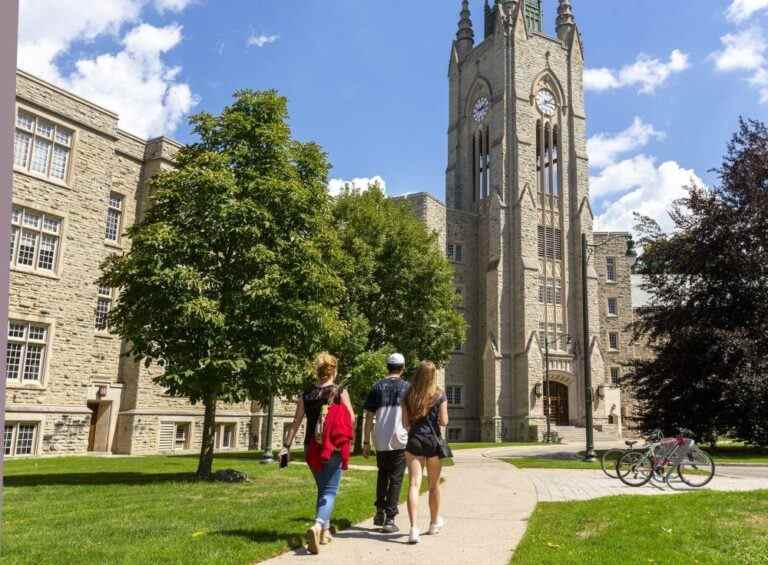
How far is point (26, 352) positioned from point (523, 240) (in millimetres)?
33654

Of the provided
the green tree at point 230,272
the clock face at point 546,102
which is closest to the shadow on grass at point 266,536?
the green tree at point 230,272

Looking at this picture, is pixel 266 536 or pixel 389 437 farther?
pixel 389 437

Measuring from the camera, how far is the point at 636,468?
12.9 m

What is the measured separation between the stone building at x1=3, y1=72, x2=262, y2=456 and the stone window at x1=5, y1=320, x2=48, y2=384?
4 centimetres

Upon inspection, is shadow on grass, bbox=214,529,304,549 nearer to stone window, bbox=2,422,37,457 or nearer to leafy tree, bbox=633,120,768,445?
stone window, bbox=2,422,37,457

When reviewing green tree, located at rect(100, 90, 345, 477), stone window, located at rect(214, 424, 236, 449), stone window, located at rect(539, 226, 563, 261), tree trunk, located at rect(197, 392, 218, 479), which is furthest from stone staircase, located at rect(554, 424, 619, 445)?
tree trunk, located at rect(197, 392, 218, 479)

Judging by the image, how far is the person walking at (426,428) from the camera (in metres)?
7.05

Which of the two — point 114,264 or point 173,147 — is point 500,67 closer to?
point 173,147

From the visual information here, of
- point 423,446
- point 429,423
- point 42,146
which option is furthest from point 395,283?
point 423,446

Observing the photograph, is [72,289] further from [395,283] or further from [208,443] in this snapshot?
[208,443]

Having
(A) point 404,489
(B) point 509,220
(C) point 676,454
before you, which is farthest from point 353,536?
(B) point 509,220

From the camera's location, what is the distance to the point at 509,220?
47.8 m

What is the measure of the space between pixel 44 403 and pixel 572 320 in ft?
121

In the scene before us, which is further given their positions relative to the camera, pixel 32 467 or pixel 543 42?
pixel 543 42
